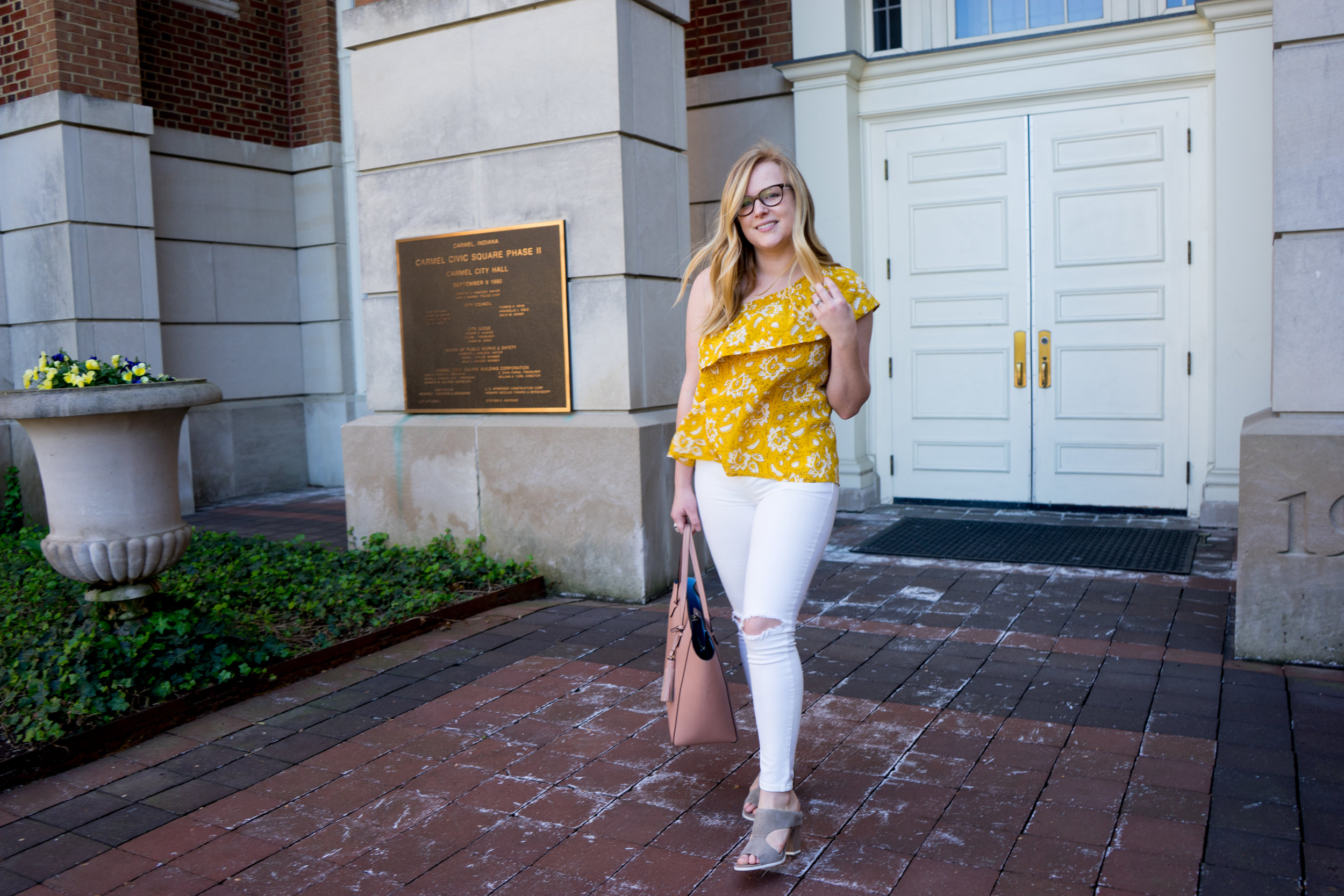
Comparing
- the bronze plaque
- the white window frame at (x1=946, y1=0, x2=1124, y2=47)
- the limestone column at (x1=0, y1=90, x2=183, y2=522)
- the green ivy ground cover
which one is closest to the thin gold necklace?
the green ivy ground cover

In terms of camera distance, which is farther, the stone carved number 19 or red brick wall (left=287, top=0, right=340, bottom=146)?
red brick wall (left=287, top=0, right=340, bottom=146)

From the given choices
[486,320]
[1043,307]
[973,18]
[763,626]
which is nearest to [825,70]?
[973,18]

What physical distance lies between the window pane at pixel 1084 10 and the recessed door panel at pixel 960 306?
2.66ft

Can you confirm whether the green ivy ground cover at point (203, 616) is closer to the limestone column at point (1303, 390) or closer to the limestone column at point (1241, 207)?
the limestone column at point (1303, 390)

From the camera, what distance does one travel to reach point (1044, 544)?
269 inches

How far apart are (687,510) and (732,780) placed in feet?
3.24

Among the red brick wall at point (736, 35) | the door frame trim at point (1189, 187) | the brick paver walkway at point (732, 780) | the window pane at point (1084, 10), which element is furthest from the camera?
the red brick wall at point (736, 35)

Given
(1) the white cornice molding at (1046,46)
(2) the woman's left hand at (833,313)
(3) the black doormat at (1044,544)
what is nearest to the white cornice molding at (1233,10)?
(1) the white cornice molding at (1046,46)

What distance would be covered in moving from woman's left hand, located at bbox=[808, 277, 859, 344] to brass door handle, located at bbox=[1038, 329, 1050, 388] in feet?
17.9

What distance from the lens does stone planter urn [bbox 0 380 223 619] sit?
4.31m

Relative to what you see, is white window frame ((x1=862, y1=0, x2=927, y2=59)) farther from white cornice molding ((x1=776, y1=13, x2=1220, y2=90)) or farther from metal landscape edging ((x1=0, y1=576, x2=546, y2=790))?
metal landscape edging ((x1=0, y1=576, x2=546, y2=790))

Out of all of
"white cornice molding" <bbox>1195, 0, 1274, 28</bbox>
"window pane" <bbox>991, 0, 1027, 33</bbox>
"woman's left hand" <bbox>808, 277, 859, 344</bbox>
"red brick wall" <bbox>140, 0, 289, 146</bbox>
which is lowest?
"woman's left hand" <bbox>808, 277, 859, 344</bbox>

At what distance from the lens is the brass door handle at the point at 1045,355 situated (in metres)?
7.80

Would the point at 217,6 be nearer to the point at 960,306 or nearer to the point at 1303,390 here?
the point at 960,306
